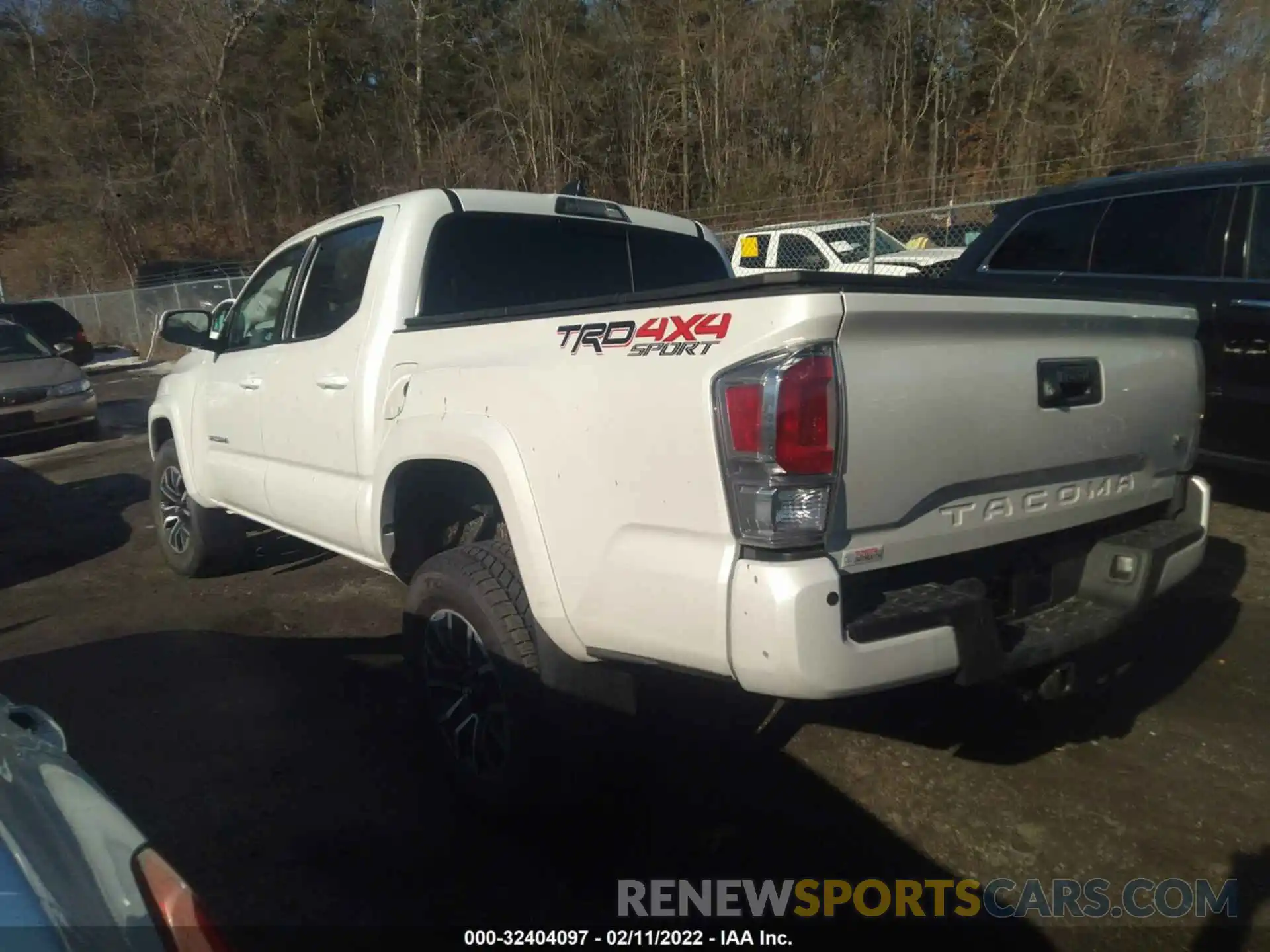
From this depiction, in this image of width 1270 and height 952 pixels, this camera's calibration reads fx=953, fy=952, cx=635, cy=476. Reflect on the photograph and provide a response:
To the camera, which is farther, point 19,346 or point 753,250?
point 753,250

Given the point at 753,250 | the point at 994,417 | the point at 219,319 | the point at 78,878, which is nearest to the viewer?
the point at 78,878

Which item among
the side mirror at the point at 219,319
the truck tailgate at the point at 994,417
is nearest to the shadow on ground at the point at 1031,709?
the truck tailgate at the point at 994,417

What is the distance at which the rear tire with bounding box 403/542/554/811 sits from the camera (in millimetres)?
2775

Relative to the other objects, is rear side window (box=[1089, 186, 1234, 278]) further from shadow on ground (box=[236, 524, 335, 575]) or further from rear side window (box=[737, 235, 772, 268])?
rear side window (box=[737, 235, 772, 268])

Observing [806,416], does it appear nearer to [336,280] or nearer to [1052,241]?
[336,280]

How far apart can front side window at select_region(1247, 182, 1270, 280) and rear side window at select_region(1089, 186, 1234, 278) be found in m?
0.14

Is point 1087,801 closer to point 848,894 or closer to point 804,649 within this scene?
point 848,894

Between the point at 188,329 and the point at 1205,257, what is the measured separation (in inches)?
219

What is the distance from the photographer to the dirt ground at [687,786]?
9.02ft

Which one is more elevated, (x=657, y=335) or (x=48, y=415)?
(x=657, y=335)

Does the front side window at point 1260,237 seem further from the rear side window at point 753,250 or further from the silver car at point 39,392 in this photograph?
the silver car at point 39,392

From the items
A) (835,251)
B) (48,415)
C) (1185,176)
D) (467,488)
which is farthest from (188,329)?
(835,251)

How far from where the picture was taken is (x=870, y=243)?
40.3 ft

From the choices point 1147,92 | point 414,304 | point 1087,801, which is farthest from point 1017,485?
point 1147,92
